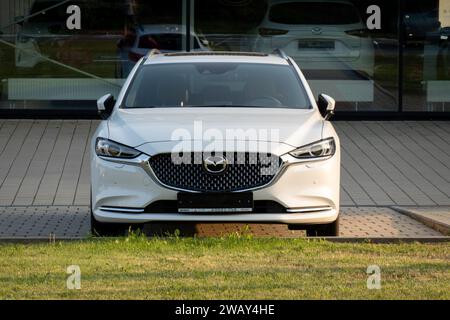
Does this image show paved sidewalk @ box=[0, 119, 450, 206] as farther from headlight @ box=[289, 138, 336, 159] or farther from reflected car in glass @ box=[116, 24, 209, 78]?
headlight @ box=[289, 138, 336, 159]

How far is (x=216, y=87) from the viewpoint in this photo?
11781mm

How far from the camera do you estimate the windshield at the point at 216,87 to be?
1162cm

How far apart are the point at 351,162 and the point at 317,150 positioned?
5.11 meters

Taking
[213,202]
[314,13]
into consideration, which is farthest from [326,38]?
[213,202]

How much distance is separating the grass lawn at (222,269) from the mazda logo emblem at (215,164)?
551mm

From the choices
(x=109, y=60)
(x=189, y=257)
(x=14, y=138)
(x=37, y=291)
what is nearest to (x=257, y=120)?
(x=189, y=257)

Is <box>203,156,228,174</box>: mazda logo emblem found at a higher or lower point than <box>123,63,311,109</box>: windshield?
lower

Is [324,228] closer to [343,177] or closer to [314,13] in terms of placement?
[343,177]

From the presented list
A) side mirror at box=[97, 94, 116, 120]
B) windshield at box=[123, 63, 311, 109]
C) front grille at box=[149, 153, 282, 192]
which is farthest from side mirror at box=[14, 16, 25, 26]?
front grille at box=[149, 153, 282, 192]

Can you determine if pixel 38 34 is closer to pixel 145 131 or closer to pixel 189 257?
pixel 145 131

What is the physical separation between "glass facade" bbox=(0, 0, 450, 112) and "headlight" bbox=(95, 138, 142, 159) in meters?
8.24

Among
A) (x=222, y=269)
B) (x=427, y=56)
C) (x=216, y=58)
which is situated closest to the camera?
(x=222, y=269)

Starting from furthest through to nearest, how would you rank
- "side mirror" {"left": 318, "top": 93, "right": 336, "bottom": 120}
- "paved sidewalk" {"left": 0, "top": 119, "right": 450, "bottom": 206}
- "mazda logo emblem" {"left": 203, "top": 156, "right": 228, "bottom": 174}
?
"paved sidewalk" {"left": 0, "top": 119, "right": 450, "bottom": 206} < "side mirror" {"left": 318, "top": 93, "right": 336, "bottom": 120} < "mazda logo emblem" {"left": 203, "top": 156, "right": 228, "bottom": 174}

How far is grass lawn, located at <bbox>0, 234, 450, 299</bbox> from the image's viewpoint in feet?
26.2
